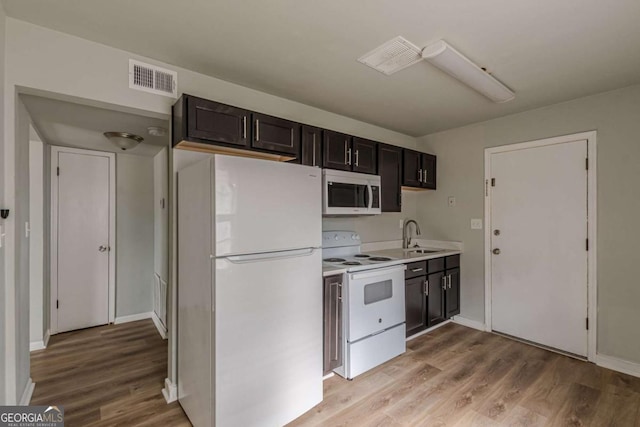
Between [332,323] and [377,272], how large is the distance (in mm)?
612

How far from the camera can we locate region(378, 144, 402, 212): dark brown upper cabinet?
3.24m

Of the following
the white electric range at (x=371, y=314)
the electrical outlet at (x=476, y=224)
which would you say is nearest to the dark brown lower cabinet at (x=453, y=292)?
the electrical outlet at (x=476, y=224)

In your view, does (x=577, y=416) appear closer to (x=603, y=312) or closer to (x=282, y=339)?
(x=603, y=312)

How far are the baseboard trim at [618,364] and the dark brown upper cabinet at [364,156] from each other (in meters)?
2.69

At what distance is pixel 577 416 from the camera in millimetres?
2014

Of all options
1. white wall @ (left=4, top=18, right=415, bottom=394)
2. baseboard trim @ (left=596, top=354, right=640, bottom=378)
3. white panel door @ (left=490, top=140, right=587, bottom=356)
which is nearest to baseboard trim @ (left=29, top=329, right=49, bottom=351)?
white wall @ (left=4, top=18, right=415, bottom=394)

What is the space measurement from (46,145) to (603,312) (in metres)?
→ 5.95

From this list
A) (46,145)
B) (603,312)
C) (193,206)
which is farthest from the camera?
(46,145)

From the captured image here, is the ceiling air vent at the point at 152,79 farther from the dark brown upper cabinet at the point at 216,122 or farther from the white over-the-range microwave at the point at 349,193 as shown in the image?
the white over-the-range microwave at the point at 349,193

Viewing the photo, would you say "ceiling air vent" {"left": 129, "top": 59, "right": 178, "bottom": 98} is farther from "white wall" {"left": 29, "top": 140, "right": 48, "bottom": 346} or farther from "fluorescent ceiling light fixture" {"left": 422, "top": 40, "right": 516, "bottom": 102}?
"white wall" {"left": 29, "top": 140, "right": 48, "bottom": 346}

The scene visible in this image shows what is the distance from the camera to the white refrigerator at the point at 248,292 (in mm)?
1663

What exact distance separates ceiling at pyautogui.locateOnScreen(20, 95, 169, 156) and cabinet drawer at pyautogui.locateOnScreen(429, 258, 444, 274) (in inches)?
120

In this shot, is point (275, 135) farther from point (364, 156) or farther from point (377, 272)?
point (377, 272)

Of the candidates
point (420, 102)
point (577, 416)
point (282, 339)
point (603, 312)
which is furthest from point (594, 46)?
point (282, 339)
